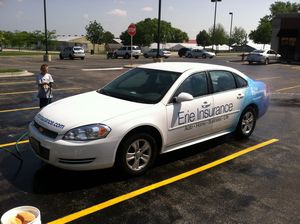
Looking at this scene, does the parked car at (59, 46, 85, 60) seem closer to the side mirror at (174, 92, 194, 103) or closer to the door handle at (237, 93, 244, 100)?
Result: the door handle at (237, 93, 244, 100)

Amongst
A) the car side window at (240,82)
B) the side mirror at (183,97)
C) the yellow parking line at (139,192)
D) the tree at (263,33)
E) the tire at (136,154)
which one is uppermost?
the tree at (263,33)

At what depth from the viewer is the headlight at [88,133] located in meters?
4.31

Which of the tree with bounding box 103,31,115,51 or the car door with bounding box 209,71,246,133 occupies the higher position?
the tree with bounding box 103,31,115,51

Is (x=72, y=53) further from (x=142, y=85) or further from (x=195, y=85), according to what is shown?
(x=195, y=85)

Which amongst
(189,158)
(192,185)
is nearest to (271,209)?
(192,185)

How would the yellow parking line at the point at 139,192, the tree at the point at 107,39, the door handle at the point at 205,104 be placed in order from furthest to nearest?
1. the tree at the point at 107,39
2. the door handle at the point at 205,104
3. the yellow parking line at the point at 139,192

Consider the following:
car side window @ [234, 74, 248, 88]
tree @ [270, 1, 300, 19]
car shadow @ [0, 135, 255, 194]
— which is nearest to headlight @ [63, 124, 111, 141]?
car shadow @ [0, 135, 255, 194]

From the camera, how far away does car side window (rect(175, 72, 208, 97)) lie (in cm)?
541

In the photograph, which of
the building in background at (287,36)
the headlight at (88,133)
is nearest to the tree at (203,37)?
the building in background at (287,36)

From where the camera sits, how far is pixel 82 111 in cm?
471

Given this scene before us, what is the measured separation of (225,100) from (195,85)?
0.80 meters

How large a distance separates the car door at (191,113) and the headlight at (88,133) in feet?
3.76

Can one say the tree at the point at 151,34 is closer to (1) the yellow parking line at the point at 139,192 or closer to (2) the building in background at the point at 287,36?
(2) the building in background at the point at 287,36

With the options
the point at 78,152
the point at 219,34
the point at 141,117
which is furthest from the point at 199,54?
the point at 219,34
